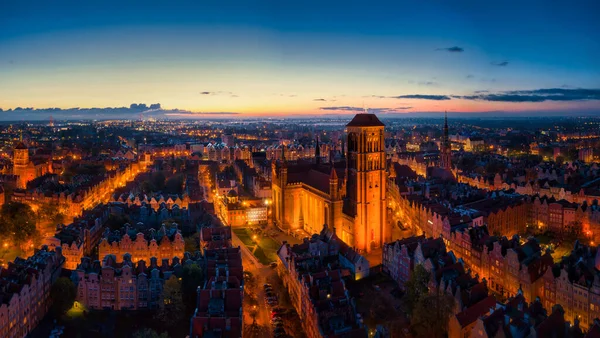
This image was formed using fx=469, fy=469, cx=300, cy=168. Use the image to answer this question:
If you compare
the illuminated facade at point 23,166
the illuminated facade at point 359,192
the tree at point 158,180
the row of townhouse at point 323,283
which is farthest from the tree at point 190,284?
the illuminated facade at point 23,166

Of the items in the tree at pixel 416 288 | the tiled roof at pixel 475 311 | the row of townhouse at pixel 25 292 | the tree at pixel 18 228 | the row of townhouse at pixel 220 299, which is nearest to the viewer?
the row of townhouse at pixel 220 299

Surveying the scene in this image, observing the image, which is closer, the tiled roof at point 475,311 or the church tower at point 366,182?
the tiled roof at point 475,311

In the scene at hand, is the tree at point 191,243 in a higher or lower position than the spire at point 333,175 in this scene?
lower

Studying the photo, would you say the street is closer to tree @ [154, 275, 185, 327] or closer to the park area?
the park area

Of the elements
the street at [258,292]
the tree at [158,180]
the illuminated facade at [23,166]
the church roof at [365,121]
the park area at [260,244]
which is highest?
the church roof at [365,121]

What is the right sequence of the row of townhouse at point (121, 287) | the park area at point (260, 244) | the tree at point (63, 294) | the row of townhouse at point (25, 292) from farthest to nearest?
the park area at point (260, 244), the row of townhouse at point (121, 287), the tree at point (63, 294), the row of townhouse at point (25, 292)

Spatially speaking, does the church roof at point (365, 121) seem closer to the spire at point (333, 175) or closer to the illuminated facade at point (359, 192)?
the illuminated facade at point (359, 192)

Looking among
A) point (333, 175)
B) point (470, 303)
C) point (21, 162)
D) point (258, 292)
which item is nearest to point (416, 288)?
point (470, 303)

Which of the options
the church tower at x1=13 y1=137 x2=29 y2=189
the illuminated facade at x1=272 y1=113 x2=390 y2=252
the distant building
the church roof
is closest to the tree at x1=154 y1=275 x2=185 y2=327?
the distant building
